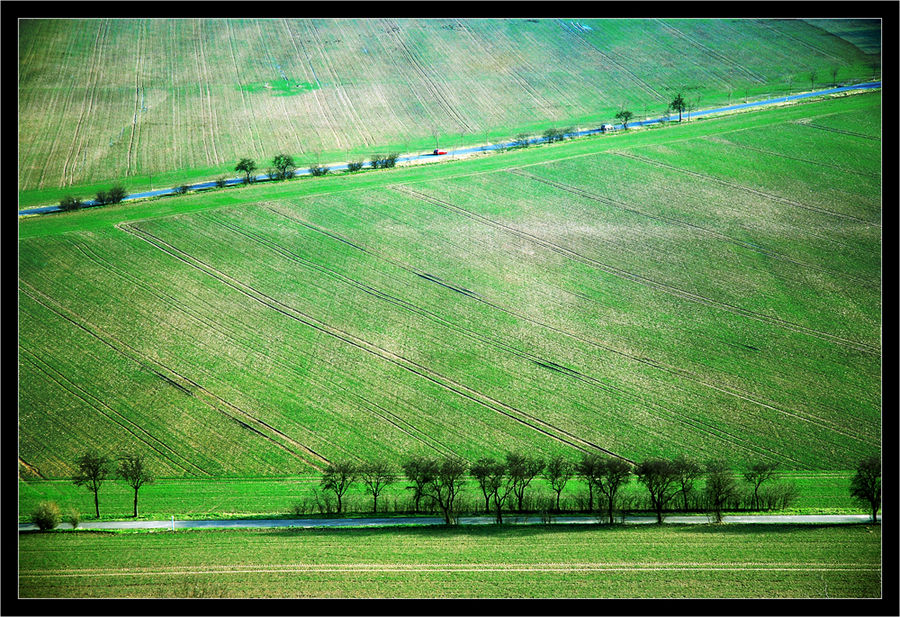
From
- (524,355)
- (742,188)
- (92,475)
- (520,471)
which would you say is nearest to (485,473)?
(520,471)

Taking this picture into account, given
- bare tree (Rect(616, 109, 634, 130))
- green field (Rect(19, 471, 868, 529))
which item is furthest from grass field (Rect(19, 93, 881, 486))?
bare tree (Rect(616, 109, 634, 130))

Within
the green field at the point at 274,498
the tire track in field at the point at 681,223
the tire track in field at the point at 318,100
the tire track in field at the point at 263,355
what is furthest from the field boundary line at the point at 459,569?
the tire track in field at the point at 318,100

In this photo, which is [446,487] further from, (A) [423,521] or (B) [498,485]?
(B) [498,485]

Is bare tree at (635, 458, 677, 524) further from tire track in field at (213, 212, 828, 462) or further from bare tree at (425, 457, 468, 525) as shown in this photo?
bare tree at (425, 457, 468, 525)

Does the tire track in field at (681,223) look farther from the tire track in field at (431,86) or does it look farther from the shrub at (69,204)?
the shrub at (69,204)

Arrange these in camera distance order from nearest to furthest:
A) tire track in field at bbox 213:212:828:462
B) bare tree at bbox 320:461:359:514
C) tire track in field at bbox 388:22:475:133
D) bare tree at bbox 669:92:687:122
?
1. bare tree at bbox 320:461:359:514
2. tire track in field at bbox 213:212:828:462
3. bare tree at bbox 669:92:687:122
4. tire track in field at bbox 388:22:475:133

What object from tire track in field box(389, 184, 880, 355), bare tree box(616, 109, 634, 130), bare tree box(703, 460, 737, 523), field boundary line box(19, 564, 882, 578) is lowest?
field boundary line box(19, 564, 882, 578)

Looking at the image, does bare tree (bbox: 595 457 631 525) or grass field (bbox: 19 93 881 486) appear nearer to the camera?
bare tree (bbox: 595 457 631 525)
